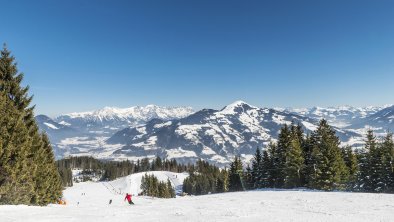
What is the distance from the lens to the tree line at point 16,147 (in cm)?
2638

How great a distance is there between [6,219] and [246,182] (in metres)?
75.4

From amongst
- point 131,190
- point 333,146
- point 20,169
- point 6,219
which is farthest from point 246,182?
point 131,190

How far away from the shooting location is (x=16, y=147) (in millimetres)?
27391

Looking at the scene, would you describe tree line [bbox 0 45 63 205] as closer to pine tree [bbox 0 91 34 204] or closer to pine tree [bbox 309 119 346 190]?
pine tree [bbox 0 91 34 204]

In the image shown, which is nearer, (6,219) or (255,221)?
(6,219)

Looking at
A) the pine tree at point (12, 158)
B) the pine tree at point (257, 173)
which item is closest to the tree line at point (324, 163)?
the pine tree at point (257, 173)

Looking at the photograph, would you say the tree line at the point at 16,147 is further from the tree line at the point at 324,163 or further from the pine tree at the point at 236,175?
the pine tree at the point at 236,175

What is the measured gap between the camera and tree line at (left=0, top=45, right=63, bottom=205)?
26.4 meters

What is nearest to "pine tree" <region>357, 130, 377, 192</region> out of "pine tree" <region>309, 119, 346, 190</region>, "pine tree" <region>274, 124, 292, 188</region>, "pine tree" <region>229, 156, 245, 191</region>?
"pine tree" <region>309, 119, 346, 190</region>

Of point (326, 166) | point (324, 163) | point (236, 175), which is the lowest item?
point (236, 175)

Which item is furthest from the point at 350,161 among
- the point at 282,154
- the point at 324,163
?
the point at 282,154

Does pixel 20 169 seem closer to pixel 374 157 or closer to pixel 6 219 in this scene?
pixel 6 219

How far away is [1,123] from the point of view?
2638cm

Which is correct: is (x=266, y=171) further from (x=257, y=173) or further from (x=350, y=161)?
(x=350, y=161)
